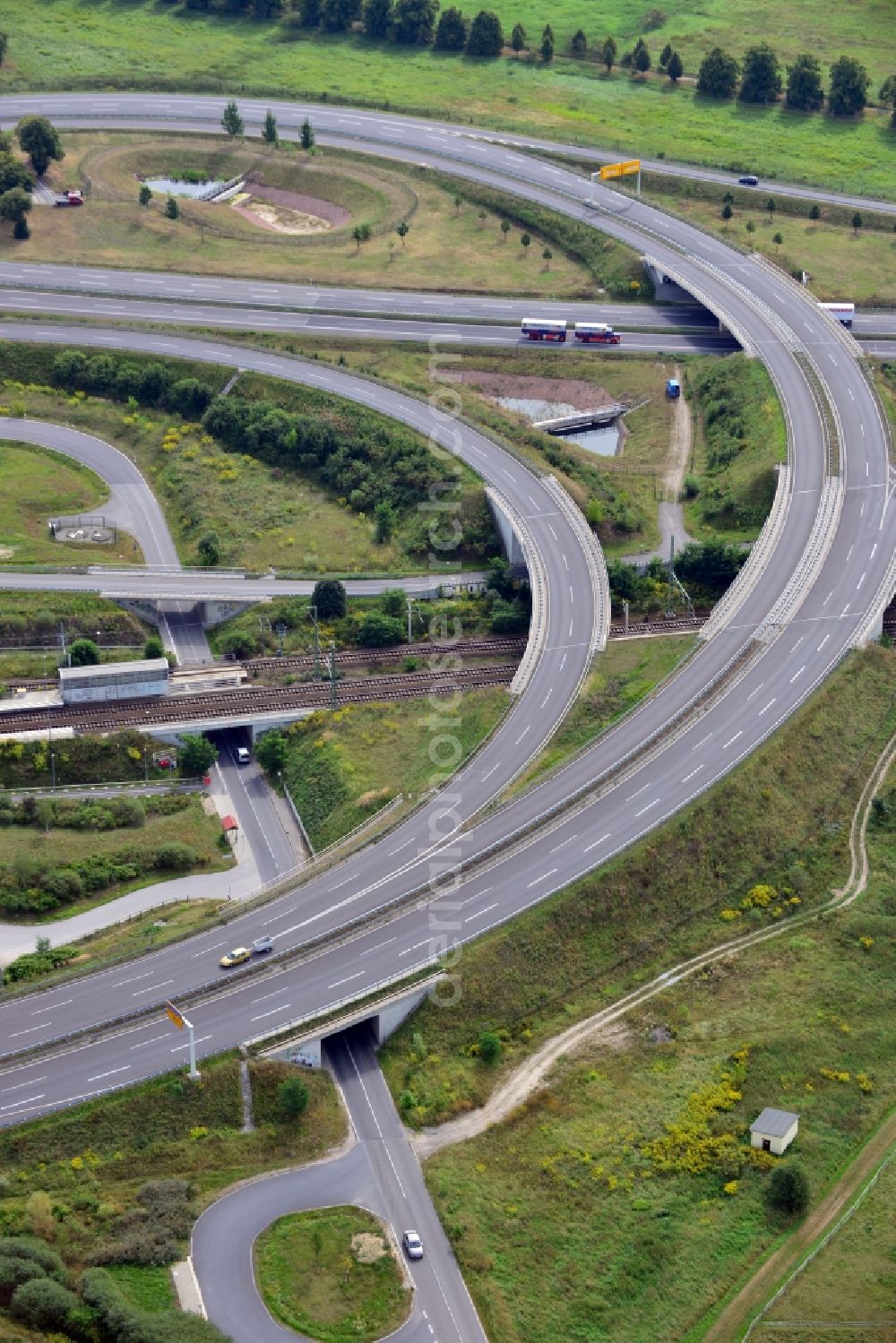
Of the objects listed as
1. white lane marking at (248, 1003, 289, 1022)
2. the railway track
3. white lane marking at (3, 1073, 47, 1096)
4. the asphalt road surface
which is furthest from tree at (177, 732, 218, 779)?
white lane marking at (3, 1073, 47, 1096)

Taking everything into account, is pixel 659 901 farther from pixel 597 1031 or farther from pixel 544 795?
pixel 597 1031

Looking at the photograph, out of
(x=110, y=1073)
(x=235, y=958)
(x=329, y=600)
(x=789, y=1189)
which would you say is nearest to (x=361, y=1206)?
(x=110, y=1073)

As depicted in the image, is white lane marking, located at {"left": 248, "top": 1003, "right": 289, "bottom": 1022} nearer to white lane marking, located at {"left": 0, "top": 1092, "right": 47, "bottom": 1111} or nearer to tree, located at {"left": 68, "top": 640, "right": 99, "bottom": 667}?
white lane marking, located at {"left": 0, "top": 1092, "right": 47, "bottom": 1111}

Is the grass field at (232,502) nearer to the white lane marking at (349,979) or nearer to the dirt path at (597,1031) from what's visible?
the dirt path at (597,1031)

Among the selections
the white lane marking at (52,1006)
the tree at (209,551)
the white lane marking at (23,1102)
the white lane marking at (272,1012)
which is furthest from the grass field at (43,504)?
the white lane marking at (23,1102)

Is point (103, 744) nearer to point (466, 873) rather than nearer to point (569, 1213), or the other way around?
point (466, 873)

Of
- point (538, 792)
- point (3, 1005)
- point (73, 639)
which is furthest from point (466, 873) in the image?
point (73, 639)
